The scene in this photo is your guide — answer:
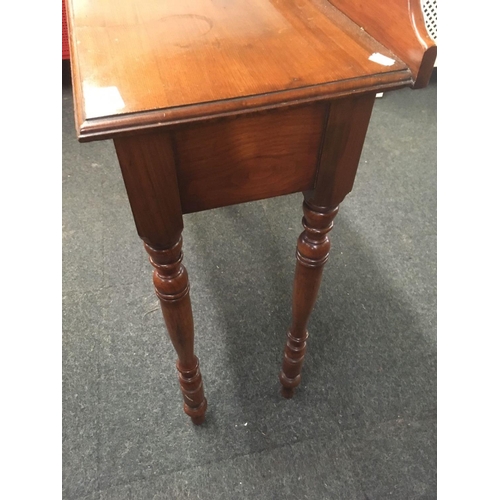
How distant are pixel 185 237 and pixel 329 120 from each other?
797 millimetres

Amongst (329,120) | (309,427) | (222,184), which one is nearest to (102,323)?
(309,427)

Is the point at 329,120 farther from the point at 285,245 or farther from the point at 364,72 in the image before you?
the point at 285,245

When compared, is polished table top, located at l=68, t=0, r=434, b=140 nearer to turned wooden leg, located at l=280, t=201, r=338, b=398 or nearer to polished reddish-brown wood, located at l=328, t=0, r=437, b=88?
polished reddish-brown wood, located at l=328, t=0, r=437, b=88

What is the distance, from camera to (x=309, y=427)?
89 centimetres

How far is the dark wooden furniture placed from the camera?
1.50 feet

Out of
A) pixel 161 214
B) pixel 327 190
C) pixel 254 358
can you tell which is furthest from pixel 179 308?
pixel 254 358

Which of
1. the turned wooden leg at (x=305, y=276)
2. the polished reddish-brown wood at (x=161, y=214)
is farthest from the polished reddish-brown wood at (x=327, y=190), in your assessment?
the polished reddish-brown wood at (x=161, y=214)

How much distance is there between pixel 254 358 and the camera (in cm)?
99

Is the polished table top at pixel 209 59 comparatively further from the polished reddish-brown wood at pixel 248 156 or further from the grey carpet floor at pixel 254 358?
the grey carpet floor at pixel 254 358

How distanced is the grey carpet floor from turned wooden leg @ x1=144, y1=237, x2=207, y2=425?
0.45 feet

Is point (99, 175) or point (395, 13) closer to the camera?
point (395, 13)

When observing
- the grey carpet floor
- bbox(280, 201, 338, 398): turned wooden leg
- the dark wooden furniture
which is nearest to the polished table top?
the dark wooden furniture

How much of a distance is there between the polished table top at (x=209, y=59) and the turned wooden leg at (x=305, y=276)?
0.20 metres

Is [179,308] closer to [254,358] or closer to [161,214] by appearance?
[161,214]
